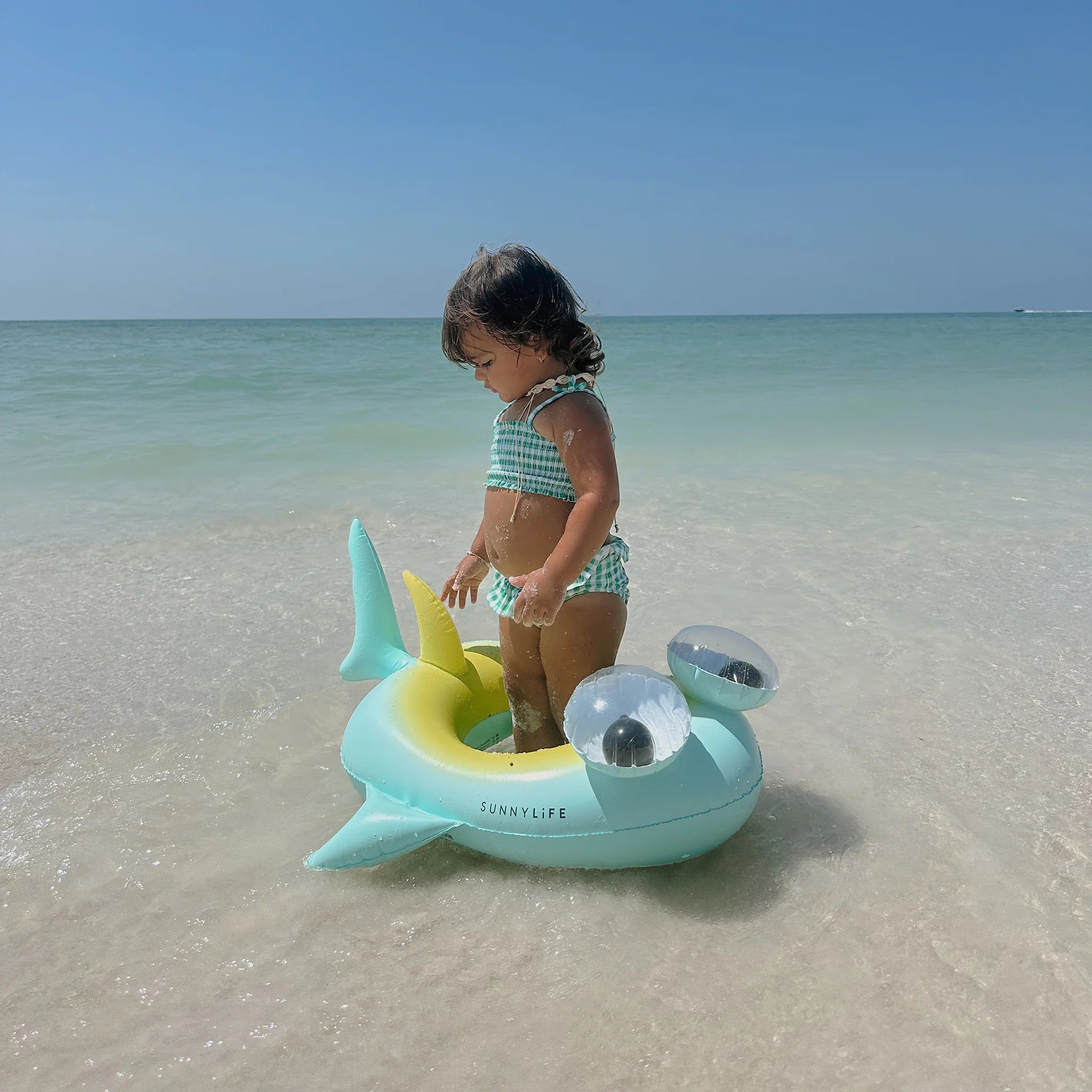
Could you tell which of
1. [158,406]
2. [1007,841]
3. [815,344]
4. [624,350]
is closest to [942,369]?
[624,350]

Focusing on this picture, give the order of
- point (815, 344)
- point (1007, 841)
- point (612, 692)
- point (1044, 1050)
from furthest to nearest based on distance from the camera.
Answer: point (815, 344) → point (1007, 841) → point (612, 692) → point (1044, 1050)

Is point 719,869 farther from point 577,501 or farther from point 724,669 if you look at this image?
point 577,501

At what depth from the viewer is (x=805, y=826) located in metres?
1.76

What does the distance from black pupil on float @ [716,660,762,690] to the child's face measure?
2.14ft

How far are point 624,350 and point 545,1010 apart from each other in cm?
1752

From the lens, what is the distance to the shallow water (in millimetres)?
1244

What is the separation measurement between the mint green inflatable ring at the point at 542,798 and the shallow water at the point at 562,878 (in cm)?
7

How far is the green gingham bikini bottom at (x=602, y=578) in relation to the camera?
173 centimetres

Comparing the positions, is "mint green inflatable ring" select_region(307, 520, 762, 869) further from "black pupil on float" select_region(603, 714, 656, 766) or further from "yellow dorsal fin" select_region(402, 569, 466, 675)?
"yellow dorsal fin" select_region(402, 569, 466, 675)

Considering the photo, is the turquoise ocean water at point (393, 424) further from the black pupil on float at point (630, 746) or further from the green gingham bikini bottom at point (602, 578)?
the black pupil on float at point (630, 746)

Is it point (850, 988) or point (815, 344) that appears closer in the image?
point (850, 988)

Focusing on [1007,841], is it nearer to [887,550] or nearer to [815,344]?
[887,550]

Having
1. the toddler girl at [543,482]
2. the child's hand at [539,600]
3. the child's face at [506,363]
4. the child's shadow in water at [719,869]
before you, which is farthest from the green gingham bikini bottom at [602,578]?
the child's shadow in water at [719,869]

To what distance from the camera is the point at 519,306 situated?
1646 millimetres
